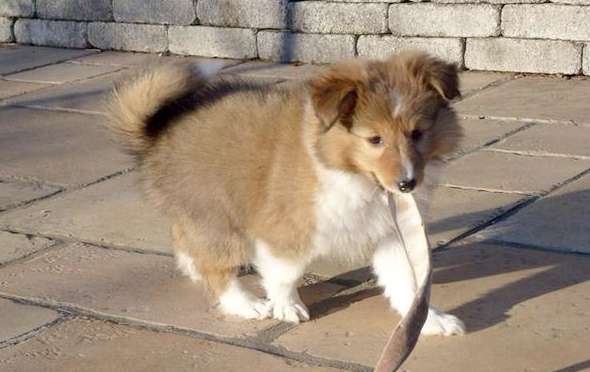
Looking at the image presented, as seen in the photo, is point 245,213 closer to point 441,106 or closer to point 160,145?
point 160,145

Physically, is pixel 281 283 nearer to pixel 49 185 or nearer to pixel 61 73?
pixel 49 185

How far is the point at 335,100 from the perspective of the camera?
428 cm

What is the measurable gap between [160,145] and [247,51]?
569 centimetres

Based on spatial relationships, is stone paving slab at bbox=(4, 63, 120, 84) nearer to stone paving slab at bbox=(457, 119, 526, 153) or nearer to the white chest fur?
stone paving slab at bbox=(457, 119, 526, 153)

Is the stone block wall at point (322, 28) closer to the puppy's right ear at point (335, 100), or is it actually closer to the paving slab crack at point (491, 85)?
the paving slab crack at point (491, 85)

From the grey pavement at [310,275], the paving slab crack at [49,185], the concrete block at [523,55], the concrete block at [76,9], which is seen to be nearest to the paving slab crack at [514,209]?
the grey pavement at [310,275]

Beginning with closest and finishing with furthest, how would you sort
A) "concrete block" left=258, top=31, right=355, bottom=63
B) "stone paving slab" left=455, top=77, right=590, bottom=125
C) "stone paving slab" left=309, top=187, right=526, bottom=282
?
"stone paving slab" left=309, top=187, right=526, bottom=282 → "stone paving slab" left=455, top=77, right=590, bottom=125 → "concrete block" left=258, top=31, right=355, bottom=63

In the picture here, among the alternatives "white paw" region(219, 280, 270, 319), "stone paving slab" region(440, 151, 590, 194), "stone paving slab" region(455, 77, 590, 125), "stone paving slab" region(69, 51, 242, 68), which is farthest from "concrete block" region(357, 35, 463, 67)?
"white paw" region(219, 280, 270, 319)

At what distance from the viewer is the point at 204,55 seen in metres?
10.8

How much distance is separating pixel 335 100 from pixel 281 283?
2.68ft

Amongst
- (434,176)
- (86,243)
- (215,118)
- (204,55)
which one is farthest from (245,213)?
(204,55)

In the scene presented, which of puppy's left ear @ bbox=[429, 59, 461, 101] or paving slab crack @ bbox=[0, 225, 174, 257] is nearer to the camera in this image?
puppy's left ear @ bbox=[429, 59, 461, 101]

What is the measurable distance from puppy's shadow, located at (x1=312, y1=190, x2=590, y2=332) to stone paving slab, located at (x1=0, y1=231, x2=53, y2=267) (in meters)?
1.58

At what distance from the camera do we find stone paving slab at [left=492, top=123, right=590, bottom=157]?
7.03 meters
